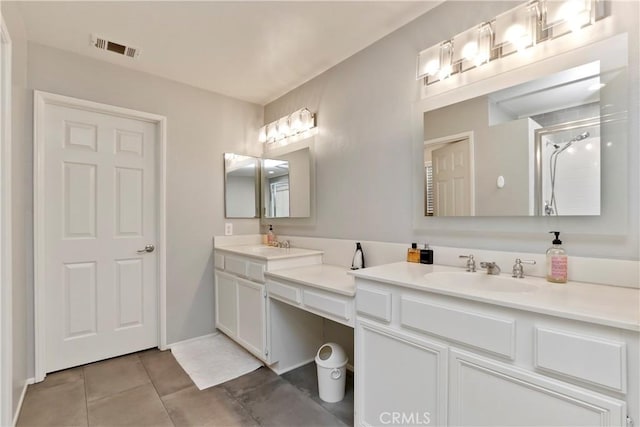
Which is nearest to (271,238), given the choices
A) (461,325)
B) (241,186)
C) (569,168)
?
(241,186)

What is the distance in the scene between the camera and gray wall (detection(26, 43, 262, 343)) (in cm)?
251

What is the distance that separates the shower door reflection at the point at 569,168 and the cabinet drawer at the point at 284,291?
4.57ft

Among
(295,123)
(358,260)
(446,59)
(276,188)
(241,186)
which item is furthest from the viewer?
(241,186)

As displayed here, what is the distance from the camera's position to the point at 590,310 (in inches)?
35.1

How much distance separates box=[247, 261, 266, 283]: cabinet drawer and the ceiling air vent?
181 cm

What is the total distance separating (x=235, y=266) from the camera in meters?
2.58

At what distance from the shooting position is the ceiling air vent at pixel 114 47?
2094mm

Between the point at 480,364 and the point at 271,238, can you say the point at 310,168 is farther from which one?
the point at 480,364

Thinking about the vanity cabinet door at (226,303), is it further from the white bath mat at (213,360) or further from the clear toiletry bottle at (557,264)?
the clear toiletry bottle at (557,264)

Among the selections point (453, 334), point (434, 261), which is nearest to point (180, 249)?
point (434, 261)

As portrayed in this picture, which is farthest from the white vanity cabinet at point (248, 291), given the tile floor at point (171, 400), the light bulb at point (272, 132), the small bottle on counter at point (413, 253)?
the light bulb at point (272, 132)

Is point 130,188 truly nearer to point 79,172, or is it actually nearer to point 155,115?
point 79,172

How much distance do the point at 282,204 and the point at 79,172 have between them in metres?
1.63

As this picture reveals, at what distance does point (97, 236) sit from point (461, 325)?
2.66 meters
